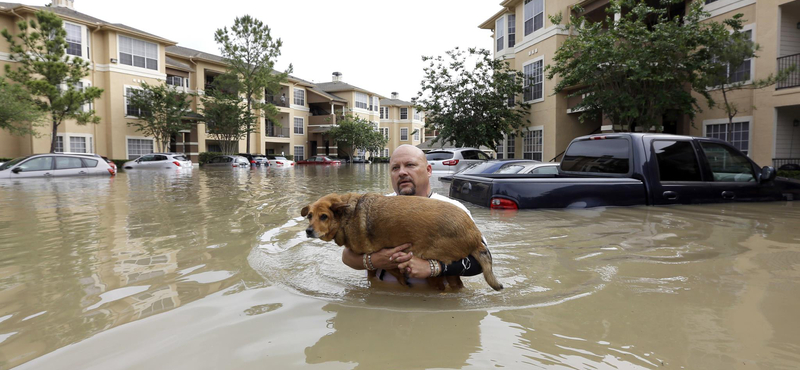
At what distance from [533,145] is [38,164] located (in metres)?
23.8

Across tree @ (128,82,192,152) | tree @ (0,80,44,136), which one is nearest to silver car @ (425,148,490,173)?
tree @ (0,80,44,136)

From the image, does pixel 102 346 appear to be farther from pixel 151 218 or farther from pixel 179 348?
pixel 151 218

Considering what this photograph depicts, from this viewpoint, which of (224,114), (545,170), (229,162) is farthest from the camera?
(224,114)

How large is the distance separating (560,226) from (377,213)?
4.10 meters

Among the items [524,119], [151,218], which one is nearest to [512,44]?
[524,119]

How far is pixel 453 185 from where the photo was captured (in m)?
8.23

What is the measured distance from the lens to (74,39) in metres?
33.0

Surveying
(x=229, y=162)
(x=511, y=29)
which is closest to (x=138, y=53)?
(x=229, y=162)

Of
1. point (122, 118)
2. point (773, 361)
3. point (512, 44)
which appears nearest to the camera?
point (773, 361)

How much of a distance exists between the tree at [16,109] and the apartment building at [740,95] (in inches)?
1088

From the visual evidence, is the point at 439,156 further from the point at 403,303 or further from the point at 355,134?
the point at 355,134

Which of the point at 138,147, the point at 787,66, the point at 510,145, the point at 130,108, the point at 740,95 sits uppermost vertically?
the point at 130,108

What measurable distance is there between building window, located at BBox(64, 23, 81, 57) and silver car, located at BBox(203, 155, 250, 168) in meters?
12.2

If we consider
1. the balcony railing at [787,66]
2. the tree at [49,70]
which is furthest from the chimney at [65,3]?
the balcony railing at [787,66]
